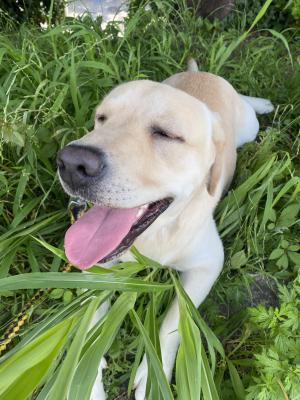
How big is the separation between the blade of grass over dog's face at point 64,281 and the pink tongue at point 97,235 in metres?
0.11

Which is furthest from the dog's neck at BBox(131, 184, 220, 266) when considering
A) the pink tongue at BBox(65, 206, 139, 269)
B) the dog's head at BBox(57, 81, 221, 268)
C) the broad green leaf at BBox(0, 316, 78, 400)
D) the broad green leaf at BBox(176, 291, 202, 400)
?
the broad green leaf at BBox(0, 316, 78, 400)

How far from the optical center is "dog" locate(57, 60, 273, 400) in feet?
4.47

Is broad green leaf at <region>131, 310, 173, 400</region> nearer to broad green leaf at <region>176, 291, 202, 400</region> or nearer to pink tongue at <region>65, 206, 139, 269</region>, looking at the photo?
broad green leaf at <region>176, 291, 202, 400</region>

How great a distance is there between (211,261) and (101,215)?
2.19ft

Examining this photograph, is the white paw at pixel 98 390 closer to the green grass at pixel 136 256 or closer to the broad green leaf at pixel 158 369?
the green grass at pixel 136 256

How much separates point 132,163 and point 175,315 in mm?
841

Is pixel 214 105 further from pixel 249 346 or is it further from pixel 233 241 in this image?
pixel 249 346

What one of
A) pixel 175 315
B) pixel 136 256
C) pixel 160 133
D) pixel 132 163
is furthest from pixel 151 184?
pixel 175 315

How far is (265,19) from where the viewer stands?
394 centimetres

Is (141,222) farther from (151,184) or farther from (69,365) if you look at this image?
(69,365)

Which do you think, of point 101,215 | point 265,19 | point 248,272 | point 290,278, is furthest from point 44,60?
point 265,19

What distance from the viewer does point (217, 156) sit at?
1751mm

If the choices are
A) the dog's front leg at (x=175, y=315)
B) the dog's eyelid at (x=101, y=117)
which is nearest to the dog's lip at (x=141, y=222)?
the dog's eyelid at (x=101, y=117)

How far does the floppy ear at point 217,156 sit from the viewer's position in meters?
1.74
